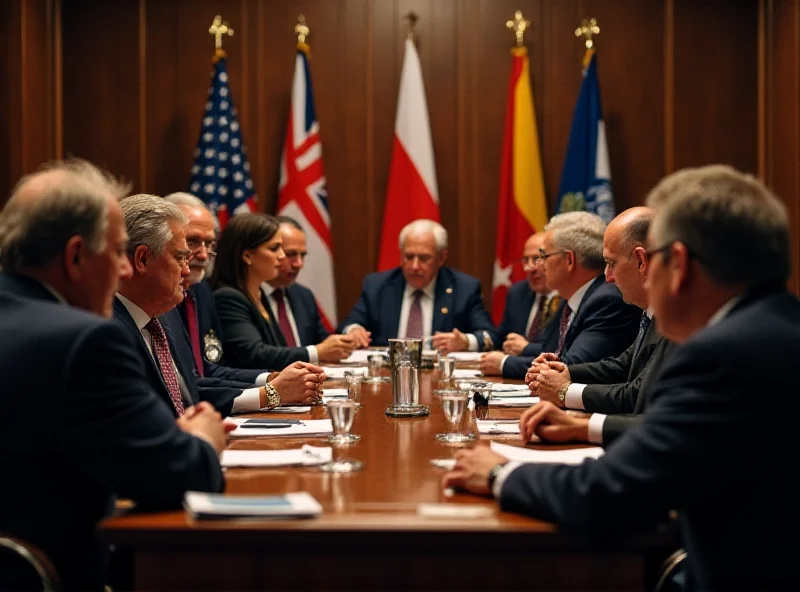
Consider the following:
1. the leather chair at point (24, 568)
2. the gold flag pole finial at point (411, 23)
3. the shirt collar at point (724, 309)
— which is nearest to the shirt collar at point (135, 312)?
the leather chair at point (24, 568)

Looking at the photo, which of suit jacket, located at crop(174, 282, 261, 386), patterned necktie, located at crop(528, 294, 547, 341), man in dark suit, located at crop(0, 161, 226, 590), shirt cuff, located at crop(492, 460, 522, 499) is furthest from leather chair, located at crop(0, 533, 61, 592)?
patterned necktie, located at crop(528, 294, 547, 341)

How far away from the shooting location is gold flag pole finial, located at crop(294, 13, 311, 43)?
7.56m

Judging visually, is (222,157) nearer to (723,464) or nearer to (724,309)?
(724,309)

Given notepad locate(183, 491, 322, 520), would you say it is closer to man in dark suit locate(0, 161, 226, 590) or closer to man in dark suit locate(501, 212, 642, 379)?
man in dark suit locate(0, 161, 226, 590)

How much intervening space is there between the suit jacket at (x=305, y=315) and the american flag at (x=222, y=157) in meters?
1.20

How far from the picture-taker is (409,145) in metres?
7.66

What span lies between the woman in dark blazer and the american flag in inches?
78.8

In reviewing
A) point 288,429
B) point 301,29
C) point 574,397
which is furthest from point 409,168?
point 288,429

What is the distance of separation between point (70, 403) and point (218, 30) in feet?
20.2

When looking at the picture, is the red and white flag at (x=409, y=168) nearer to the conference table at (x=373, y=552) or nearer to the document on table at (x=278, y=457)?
the document on table at (x=278, y=457)

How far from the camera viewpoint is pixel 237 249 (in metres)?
5.36

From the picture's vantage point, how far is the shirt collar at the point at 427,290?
22.8 ft

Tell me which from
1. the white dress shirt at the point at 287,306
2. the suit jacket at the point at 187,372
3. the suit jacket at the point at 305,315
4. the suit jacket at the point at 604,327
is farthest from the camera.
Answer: the suit jacket at the point at 305,315

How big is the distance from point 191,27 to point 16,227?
6.16m
